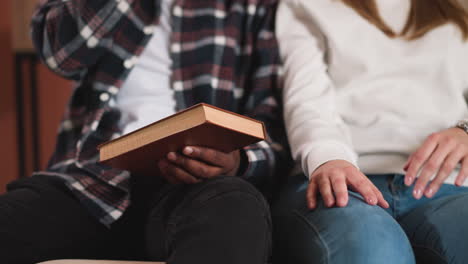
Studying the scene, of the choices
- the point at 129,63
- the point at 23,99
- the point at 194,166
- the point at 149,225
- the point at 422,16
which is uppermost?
the point at 422,16

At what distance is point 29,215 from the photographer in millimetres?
804

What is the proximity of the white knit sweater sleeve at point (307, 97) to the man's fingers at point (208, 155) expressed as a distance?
0.43ft

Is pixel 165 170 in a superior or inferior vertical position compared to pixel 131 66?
inferior

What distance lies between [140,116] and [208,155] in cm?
22

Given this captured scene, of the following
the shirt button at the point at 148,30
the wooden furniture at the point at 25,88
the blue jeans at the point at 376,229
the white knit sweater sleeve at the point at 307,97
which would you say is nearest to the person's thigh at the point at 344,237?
the blue jeans at the point at 376,229

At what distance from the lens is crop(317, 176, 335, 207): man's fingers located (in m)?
0.69

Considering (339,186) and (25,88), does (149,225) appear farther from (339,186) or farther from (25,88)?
(25,88)

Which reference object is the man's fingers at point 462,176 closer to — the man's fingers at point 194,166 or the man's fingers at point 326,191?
the man's fingers at point 326,191

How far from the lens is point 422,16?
3.19 feet

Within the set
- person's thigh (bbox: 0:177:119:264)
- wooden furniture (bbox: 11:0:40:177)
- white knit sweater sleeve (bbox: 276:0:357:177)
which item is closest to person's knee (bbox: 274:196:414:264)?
white knit sweater sleeve (bbox: 276:0:357:177)

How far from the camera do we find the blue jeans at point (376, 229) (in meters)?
0.63

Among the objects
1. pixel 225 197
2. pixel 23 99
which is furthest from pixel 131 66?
pixel 23 99

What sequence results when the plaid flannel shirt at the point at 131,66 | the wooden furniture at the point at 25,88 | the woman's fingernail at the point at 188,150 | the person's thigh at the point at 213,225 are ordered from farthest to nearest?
the wooden furniture at the point at 25,88 → the plaid flannel shirt at the point at 131,66 → the woman's fingernail at the point at 188,150 → the person's thigh at the point at 213,225

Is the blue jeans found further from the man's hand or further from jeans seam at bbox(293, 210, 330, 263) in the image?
the man's hand
